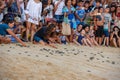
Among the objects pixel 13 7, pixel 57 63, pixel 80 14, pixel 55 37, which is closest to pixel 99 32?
pixel 80 14

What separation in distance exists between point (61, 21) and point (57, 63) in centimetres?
30

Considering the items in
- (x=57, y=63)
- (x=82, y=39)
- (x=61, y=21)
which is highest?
(x=61, y=21)

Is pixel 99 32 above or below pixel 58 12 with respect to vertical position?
below

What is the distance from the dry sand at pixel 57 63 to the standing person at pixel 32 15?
92 mm

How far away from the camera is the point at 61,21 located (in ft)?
8.45

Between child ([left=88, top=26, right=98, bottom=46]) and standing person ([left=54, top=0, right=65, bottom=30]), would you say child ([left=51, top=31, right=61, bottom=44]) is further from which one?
child ([left=88, top=26, right=98, bottom=46])

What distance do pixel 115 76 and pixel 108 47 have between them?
0.23m

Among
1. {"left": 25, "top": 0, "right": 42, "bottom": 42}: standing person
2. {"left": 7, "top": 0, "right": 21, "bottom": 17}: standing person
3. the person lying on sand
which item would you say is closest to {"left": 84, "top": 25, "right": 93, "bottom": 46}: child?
the person lying on sand

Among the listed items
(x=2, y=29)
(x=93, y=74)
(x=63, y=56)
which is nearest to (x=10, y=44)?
(x=2, y=29)

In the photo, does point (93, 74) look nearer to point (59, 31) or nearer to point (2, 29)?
point (59, 31)

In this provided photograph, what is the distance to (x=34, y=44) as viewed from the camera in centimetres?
245

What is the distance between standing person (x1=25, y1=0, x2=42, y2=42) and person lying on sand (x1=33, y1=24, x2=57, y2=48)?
1.2 inches

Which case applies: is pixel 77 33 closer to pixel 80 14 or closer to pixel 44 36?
pixel 80 14

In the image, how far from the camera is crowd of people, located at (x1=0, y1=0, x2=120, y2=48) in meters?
2.45
